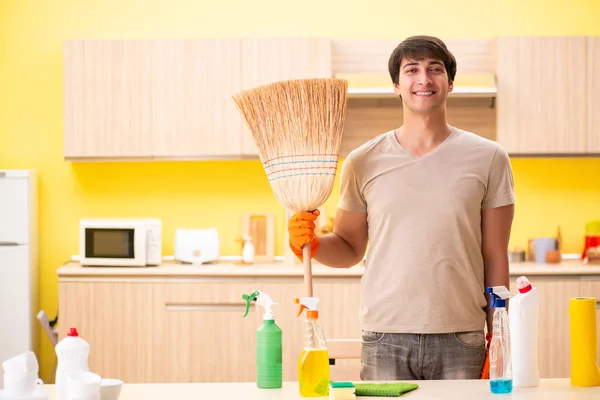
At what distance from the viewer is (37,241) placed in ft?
15.6

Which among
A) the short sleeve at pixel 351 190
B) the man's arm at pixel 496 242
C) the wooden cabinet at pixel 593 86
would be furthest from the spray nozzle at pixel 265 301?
the wooden cabinet at pixel 593 86

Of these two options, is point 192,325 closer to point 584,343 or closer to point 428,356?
point 428,356

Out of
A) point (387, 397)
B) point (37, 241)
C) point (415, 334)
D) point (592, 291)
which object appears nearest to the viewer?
point (387, 397)

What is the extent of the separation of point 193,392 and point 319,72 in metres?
2.72

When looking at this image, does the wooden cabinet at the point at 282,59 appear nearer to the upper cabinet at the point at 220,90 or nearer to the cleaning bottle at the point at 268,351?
the upper cabinet at the point at 220,90

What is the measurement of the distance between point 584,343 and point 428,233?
0.48 metres

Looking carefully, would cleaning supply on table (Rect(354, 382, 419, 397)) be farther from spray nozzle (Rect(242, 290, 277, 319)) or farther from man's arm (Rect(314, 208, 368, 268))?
man's arm (Rect(314, 208, 368, 268))

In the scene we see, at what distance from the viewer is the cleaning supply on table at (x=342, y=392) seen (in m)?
1.85

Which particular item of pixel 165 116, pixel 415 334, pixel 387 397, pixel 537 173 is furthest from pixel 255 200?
pixel 387 397

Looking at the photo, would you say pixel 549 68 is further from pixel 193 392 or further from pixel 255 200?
pixel 193 392

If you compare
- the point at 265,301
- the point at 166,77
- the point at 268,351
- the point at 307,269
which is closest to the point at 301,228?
the point at 307,269

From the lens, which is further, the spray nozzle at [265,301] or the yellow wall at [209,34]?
the yellow wall at [209,34]

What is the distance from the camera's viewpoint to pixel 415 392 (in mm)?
1940

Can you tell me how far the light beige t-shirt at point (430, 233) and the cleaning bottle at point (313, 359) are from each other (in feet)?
1.28
